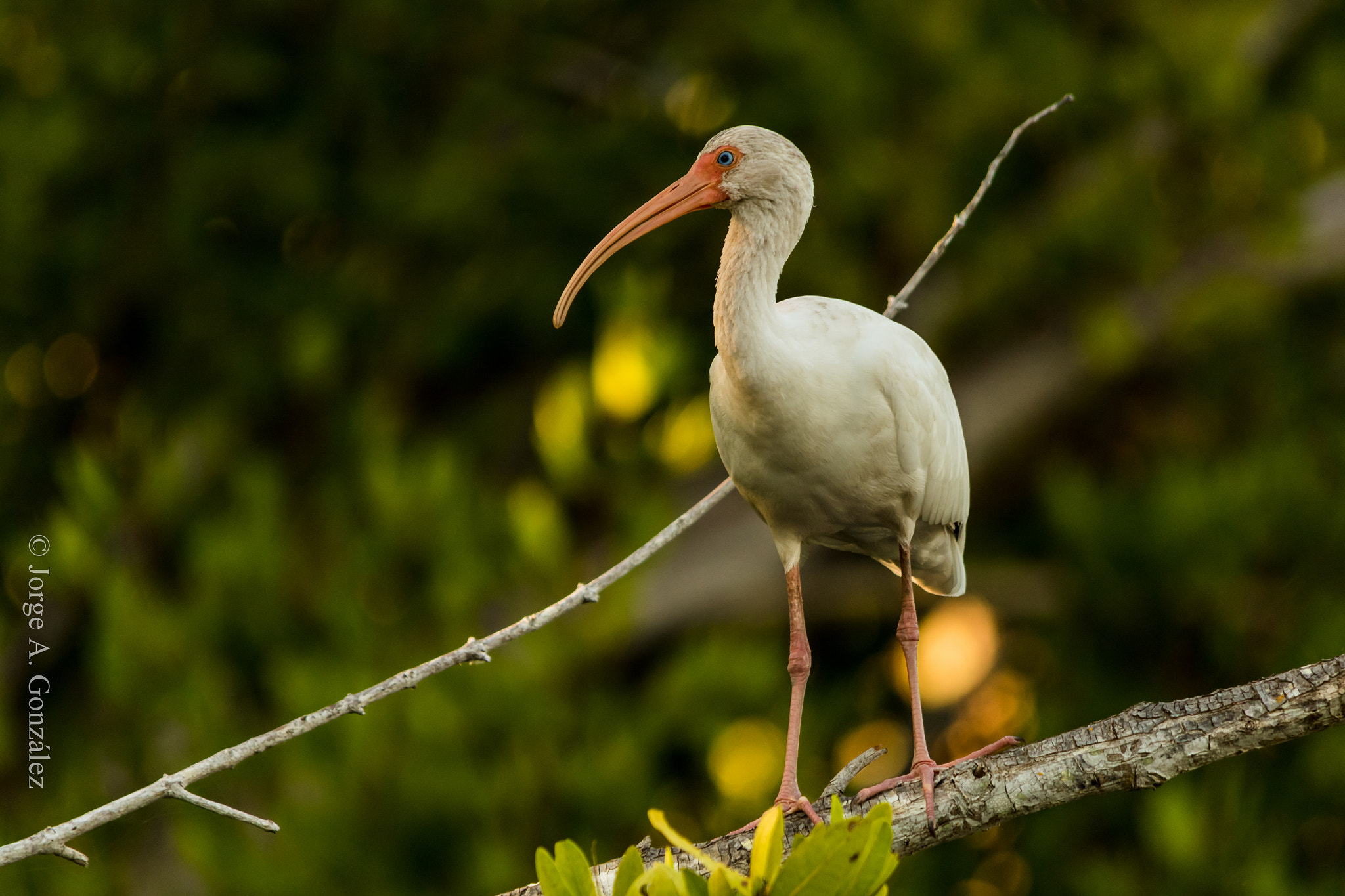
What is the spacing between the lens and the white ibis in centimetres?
321

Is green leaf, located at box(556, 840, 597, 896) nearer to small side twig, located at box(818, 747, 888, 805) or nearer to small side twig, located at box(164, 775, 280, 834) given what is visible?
small side twig, located at box(164, 775, 280, 834)

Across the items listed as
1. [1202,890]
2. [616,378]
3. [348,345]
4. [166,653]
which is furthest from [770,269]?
[348,345]

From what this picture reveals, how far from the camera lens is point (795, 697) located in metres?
3.95

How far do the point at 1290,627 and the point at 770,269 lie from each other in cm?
600

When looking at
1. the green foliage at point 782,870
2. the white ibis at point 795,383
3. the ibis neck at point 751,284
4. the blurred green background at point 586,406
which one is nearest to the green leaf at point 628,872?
the green foliage at point 782,870

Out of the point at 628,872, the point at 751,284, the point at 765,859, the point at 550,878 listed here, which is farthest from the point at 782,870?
the point at 751,284

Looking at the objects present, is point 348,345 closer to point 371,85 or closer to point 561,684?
point 371,85

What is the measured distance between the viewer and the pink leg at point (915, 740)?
295 cm

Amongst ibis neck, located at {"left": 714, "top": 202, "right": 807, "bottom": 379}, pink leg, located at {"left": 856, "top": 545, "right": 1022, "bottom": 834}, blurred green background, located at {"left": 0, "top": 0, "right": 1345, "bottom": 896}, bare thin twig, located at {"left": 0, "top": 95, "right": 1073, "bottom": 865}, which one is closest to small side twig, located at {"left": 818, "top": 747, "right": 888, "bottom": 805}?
pink leg, located at {"left": 856, "top": 545, "right": 1022, "bottom": 834}

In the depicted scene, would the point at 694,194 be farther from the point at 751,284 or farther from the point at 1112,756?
the point at 1112,756

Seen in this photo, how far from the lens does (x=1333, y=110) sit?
9117mm

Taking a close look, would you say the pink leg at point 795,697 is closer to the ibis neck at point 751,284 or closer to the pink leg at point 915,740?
the pink leg at point 915,740

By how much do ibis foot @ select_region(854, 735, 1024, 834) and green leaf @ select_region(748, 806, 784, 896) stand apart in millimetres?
668

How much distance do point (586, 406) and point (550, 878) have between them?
17.4 ft
